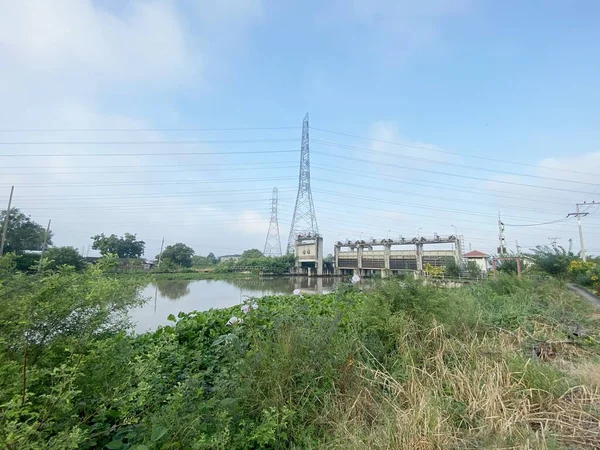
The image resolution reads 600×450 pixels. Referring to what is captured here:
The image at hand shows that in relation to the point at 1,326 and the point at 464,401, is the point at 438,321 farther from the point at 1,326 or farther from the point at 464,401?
the point at 1,326

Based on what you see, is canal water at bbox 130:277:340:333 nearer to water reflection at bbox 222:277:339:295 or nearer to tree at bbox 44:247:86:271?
water reflection at bbox 222:277:339:295

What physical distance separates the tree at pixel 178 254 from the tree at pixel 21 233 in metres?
17.0

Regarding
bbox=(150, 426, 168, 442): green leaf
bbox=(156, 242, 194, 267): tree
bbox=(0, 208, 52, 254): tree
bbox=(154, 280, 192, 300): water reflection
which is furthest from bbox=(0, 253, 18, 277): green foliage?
bbox=(156, 242, 194, 267): tree

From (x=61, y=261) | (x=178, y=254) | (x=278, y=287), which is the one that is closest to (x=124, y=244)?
(x=178, y=254)

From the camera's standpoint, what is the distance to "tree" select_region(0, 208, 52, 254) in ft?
61.5

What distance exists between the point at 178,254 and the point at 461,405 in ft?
138

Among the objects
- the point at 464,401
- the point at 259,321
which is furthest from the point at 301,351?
the point at 464,401

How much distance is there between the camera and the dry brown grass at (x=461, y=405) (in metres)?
1.32

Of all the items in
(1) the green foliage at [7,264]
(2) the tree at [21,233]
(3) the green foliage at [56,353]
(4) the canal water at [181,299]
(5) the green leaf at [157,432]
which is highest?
(2) the tree at [21,233]

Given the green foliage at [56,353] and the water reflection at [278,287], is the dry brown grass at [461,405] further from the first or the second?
the water reflection at [278,287]

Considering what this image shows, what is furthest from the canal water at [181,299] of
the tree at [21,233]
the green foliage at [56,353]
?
the tree at [21,233]

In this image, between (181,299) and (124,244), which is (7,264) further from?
(124,244)

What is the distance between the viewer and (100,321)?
1.01 m

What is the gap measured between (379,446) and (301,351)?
0.60 metres
